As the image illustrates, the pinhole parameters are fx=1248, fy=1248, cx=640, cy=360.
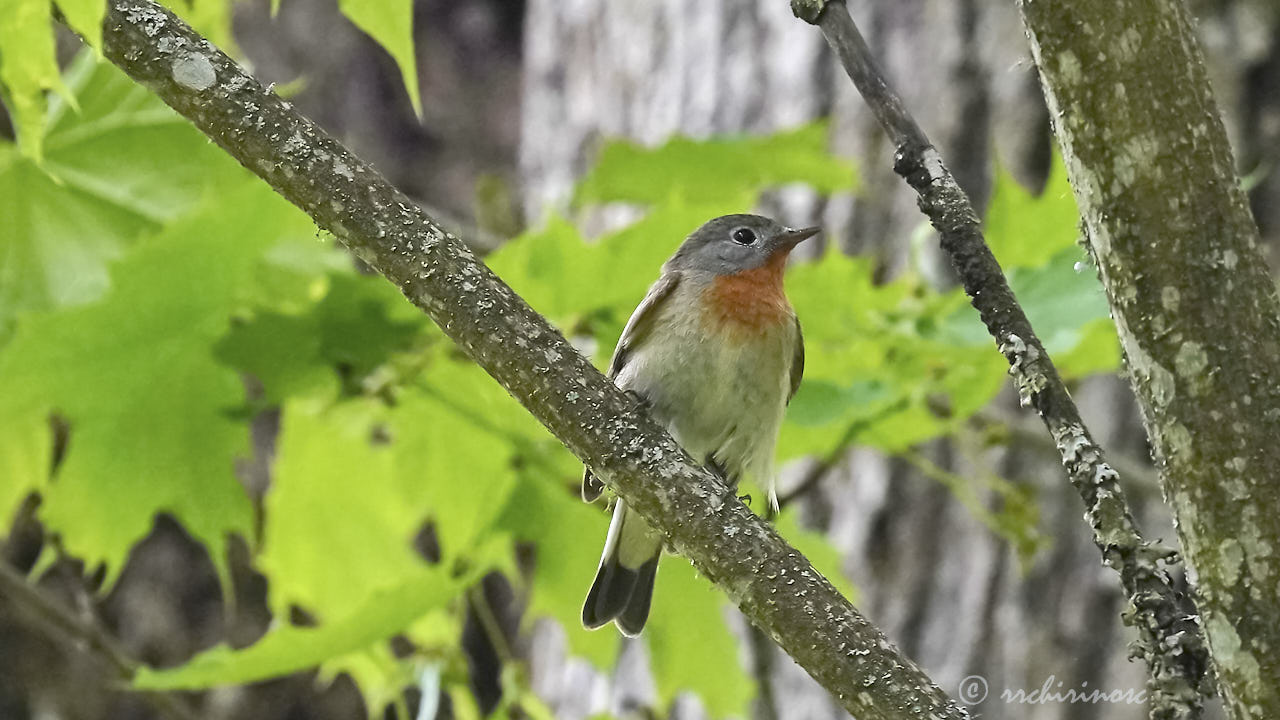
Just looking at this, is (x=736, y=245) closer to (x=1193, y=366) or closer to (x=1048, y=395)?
(x=1048, y=395)

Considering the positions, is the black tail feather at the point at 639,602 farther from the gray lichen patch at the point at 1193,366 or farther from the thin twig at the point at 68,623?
the gray lichen patch at the point at 1193,366

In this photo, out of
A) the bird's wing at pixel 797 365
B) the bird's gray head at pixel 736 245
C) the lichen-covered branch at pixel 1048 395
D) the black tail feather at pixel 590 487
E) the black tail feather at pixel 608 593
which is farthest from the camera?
the bird's gray head at pixel 736 245

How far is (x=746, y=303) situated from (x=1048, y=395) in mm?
1574

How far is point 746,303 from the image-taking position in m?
3.14

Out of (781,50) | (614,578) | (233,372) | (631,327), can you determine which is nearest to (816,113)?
(781,50)

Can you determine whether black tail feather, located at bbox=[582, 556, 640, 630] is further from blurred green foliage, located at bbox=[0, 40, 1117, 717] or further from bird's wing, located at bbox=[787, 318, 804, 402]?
bird's wing, located at bbox=[787, 318, 804, 402]

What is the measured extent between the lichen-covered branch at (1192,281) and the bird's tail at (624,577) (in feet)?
4.87

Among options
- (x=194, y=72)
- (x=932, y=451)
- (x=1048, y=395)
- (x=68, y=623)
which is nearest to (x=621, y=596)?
(x=68, y=623)

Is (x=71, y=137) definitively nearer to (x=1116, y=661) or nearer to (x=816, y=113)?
(x=816, y=113)

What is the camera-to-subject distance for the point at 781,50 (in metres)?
4.23

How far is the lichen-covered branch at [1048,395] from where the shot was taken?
1498 mm

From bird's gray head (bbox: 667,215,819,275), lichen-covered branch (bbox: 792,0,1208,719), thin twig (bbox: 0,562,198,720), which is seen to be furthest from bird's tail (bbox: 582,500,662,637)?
lichen-covered branch (bbox: 792,0,1208,719)

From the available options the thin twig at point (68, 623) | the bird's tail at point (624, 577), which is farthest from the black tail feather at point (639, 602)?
the thin twig at point (68, 623)

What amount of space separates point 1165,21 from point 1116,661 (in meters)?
2.67
